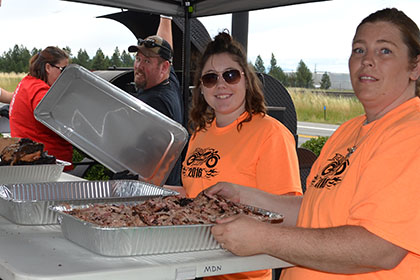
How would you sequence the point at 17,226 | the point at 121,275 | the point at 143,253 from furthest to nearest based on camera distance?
the point at 17,226, the point at 143,253, the point at 121,275

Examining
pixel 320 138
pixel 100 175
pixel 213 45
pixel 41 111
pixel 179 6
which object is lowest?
pixel 100 175

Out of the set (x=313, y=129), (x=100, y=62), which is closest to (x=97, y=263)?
(x=100, y=62)

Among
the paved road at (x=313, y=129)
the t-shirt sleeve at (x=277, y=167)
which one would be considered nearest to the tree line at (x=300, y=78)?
the t-shirt sleeve at (x=277, y=167)

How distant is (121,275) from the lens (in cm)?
139

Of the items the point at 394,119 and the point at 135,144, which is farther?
the point at 135,144

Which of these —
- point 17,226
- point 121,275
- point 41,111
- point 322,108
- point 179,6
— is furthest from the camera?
point 322,108

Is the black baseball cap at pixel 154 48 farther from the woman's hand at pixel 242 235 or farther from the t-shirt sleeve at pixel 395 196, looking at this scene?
the t-shirt sleeve at pixel 395 196

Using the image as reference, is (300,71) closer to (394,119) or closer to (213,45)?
(213,45)

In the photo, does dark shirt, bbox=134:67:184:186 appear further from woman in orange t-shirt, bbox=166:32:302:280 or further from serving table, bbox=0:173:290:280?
serving table, bbox=0:173:290:280

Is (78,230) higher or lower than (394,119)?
lower

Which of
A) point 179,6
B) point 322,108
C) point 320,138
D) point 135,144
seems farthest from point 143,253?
point 322,108

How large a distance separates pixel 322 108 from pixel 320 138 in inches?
35.1

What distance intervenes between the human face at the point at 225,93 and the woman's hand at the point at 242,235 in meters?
0.95

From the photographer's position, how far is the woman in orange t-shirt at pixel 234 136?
2.22 m
